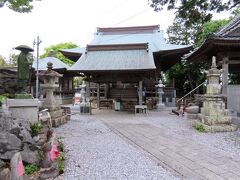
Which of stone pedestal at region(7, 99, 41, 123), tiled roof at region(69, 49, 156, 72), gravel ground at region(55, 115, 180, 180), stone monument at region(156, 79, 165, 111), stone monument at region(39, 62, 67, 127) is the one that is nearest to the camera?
gravel ground at region(55, 115, 180, 180)

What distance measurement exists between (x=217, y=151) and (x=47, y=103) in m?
6.61

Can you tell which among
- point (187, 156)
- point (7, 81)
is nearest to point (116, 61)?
point (7, 81)

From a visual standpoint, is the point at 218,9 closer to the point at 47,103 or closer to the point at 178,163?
the point at 178,163

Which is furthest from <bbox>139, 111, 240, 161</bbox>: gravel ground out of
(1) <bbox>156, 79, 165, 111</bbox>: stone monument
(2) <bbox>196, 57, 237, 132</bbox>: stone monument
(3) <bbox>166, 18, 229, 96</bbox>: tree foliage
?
(3) <bbox>166, 18, 229, 96</bbox>: tree foliage

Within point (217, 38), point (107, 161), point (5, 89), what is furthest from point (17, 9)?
point (217, 38)

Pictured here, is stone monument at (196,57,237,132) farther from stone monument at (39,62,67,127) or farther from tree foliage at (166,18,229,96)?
tree foliage at (166,18,229,96)

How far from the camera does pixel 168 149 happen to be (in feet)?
20.5

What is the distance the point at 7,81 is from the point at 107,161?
6446 millimetres

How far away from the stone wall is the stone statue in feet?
9.31

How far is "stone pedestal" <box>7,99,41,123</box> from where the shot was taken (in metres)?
6.25

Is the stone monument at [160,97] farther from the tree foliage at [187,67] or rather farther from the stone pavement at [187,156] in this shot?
the stone pavement at [187,156]

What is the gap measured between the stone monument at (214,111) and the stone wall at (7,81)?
7018 mm

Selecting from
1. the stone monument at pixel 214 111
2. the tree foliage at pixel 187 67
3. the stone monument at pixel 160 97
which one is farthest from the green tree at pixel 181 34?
the stone monument at pixel 214 111

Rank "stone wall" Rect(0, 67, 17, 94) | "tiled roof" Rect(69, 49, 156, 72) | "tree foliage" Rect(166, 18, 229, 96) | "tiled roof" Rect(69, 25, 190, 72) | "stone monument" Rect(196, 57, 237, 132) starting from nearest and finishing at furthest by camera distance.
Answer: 1. "stone monument" Rect(196, 57, 237, 132)
2. "stone wall" Rect(0, 67, 17, 94)
3. "tiled roof" Rect(69, 49, 156, 72)
4. "tiled roof" Rect(69, 25, 190, 72)
5. "tree foliage" Rect(166, 18, 229, 96)
